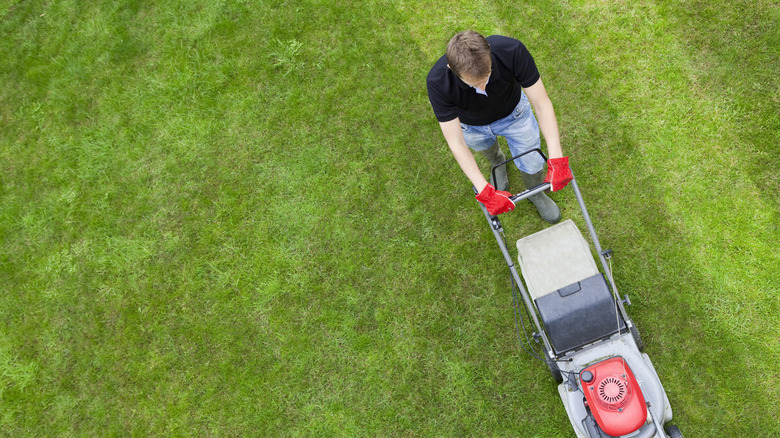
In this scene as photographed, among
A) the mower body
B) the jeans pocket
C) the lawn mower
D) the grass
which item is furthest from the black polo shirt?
the grass

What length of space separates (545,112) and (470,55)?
2.66 feet

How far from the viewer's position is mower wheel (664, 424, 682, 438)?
10.1 feet

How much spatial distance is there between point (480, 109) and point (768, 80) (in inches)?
103

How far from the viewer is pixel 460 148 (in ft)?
9.73

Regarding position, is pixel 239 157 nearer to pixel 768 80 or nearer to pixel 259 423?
pixel 259 423

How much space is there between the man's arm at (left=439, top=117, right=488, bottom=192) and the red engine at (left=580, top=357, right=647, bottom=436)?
4.15 ft

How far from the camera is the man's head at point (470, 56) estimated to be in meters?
2.35

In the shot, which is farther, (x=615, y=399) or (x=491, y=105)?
(x=491, y=105)

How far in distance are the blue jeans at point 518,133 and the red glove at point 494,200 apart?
462mm

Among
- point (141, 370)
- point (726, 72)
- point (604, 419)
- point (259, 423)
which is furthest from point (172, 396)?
point (726, 72)

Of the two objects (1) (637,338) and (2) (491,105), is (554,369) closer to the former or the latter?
(1) (637,338)

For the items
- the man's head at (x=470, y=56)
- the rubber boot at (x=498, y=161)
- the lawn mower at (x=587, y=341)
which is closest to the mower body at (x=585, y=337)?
the lawn mower at (x=587, y=341)

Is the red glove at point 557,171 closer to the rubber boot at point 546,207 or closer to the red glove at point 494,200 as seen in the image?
the red glove at point 494,200

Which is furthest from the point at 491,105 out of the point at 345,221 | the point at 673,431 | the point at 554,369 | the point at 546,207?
the point at 673,431
